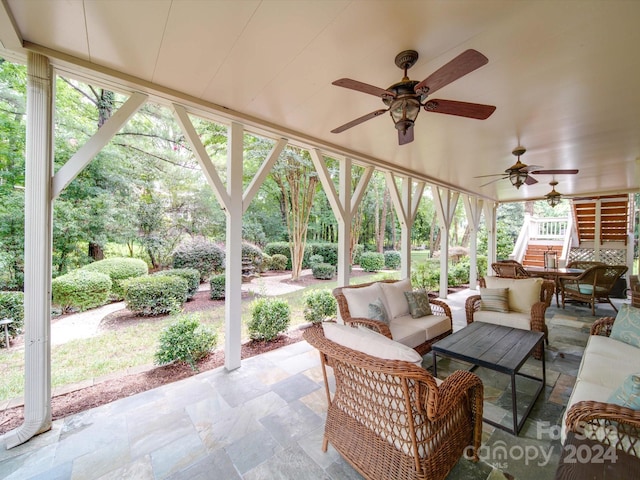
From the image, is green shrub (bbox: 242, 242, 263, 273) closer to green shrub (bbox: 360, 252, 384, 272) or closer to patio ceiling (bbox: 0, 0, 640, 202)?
green shrub (bbox: 360, 252, 384, 272)

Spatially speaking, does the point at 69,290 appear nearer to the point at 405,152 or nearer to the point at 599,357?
the point at 405,152

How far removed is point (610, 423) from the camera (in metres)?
1.35

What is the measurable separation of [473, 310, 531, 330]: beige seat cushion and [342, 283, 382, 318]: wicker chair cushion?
4.53 ft

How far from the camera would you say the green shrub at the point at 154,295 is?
182 inches

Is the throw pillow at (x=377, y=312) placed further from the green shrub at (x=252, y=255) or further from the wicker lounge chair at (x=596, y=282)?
the green shrub at (x=252, y=255)

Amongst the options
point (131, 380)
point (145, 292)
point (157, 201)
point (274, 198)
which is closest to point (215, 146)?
point (157, 201)

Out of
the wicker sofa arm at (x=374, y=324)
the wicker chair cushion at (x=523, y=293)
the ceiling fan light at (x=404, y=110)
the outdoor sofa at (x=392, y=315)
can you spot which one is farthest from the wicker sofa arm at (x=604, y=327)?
the ceiling fan light at (x=404, y=110)

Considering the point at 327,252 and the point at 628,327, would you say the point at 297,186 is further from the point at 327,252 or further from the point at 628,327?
the point at 628,327

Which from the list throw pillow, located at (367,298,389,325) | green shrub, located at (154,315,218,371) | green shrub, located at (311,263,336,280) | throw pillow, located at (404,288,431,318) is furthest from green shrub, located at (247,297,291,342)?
green shrub, located at (311,263,336,280)

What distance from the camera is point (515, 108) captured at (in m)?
2.79

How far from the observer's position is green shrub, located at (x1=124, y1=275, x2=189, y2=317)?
461 centimetres

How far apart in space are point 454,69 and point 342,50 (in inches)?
31.5

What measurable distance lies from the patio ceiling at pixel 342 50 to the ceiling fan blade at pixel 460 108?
1.17 feet

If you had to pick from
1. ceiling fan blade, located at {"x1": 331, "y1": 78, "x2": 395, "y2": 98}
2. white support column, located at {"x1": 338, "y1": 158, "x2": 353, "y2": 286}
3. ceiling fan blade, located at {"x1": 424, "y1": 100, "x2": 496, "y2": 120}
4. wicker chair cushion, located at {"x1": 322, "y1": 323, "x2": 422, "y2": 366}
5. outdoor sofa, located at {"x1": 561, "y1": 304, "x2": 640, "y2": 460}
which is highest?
ceiling fan blade, located at {"x1": 331, "y1": 78, "x2": 395, "y2": 98}
